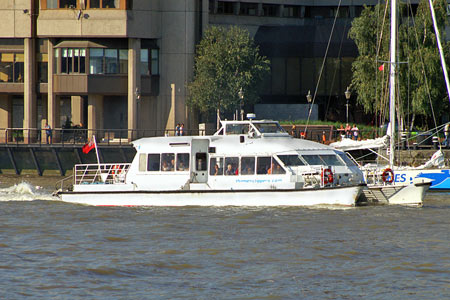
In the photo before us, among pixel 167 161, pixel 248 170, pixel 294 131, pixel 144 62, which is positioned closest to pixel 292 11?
pixel 144 62

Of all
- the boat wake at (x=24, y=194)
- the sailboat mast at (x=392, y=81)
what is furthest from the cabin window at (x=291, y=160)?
the boat wake at (x=24, y=194)

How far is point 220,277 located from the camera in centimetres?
2012

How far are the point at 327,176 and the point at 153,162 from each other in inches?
272

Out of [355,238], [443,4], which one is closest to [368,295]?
[355,238]

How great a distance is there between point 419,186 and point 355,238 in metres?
7.04

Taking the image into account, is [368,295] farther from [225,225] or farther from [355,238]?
[225,225]

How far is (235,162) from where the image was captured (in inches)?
1261

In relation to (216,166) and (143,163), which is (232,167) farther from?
(143,163)

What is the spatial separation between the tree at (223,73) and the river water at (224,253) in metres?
27.8

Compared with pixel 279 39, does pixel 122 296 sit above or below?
below

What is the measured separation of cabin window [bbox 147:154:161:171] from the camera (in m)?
32.9

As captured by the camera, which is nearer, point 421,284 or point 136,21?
point 421,284

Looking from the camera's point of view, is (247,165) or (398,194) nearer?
(398,194)

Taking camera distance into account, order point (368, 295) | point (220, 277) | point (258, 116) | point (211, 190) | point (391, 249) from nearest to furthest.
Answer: point (368, 295)
point (220, 277)
point (391, 249)
point (211, 190)
point (258, 116)
